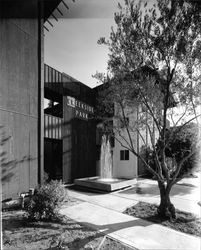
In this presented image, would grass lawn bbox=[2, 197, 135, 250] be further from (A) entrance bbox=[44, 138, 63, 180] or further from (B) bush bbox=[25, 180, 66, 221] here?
(A) entrance bbox=[44, 138, 63, 180]

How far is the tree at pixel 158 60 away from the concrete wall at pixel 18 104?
10.3 feet

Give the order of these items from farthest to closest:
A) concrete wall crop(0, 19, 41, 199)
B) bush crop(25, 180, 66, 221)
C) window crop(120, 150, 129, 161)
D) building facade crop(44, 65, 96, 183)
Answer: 1. window crop(120, 150, 129, 161)
2. building facade crop(44, 65, 96, 183)
3. concrete wall crop(0, 19, 41, 199)
4. bush crop(25, 180, 66, 221)

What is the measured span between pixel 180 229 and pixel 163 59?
5.15m

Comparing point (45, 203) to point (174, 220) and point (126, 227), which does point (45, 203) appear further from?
point (174, 220)

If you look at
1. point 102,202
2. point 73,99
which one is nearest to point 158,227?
point 102,202

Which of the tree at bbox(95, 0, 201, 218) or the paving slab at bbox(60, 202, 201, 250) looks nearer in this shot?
the paving slab at bbox(60, 202, 201, 250)

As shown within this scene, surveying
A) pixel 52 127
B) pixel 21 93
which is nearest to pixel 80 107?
pixel 52 127

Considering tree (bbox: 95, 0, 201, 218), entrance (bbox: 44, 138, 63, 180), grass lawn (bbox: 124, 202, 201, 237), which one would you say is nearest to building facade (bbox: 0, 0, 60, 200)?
tree (bbox: 95, 0, 201, 218)

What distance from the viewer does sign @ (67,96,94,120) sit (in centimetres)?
1278

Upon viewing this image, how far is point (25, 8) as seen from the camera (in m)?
7.89

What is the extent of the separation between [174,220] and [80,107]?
957 centimetres

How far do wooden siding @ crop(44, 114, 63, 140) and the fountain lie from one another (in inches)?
122

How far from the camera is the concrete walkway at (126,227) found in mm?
4567

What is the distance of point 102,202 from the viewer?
8125mm
